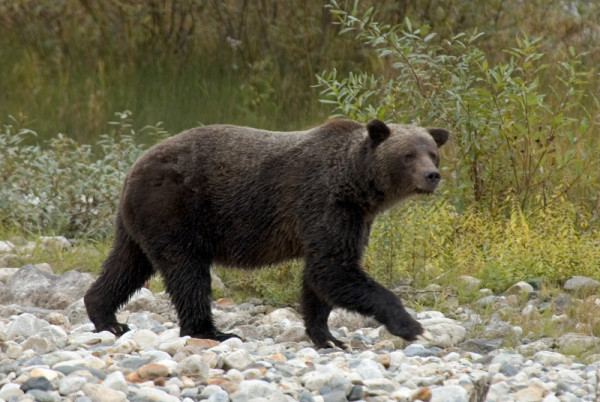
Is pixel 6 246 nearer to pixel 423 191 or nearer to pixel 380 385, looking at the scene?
pixel 423 191

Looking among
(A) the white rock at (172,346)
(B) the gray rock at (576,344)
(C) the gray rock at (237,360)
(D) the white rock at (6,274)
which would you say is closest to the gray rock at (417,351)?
(B) the gray rock at (576,344)

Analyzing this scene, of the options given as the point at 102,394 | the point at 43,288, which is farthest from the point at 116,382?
the point at 43,288

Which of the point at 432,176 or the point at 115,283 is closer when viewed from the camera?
the point at 432,176

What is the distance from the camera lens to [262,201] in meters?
6.06

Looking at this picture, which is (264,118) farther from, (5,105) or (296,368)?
(296,368)

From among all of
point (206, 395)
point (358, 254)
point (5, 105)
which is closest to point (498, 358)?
point (358, 254)

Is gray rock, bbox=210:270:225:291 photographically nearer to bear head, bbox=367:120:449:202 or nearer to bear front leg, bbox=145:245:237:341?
bear front leg, bbox=145:245:237:341

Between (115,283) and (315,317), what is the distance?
129cm

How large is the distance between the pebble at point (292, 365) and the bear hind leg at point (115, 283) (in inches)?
7.1

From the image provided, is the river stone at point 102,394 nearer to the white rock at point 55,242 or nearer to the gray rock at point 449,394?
the gray rock at point 449,394

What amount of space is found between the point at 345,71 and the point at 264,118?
1366 mm

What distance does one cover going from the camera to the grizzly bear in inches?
233

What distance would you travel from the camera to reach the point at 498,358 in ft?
17.0

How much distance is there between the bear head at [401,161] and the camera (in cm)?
596
